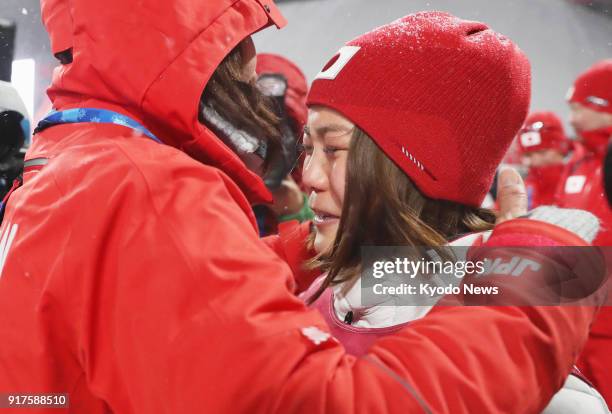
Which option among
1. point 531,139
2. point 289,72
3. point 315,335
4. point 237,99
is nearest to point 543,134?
point 531,139

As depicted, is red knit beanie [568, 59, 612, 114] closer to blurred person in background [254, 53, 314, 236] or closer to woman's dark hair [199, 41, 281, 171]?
woman's dark hair [199, 41, 281, 171]

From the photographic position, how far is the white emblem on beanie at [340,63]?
797mm

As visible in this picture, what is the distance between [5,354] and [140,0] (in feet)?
1.40

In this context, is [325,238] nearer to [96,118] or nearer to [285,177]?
[96,118]

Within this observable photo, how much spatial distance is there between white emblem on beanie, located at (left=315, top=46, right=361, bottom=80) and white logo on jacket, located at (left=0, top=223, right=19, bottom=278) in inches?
17.6

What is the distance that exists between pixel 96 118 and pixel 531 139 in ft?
2.45

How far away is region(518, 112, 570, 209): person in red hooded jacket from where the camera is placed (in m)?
1.02

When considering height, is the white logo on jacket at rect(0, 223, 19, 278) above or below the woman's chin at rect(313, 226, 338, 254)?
above

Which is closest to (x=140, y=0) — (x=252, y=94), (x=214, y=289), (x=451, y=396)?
(x=252, y=94)

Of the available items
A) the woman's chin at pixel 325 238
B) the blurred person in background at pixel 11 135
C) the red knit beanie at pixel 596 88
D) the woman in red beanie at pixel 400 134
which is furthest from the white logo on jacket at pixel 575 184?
the blurred person in background at pixel 11 135

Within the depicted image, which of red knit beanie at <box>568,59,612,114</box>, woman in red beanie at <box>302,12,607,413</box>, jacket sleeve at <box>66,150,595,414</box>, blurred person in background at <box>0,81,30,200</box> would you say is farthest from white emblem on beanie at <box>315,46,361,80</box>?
blurred person in background at <box>0,81,30,200</box>

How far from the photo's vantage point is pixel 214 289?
525mm

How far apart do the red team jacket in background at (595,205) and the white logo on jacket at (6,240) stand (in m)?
0.61

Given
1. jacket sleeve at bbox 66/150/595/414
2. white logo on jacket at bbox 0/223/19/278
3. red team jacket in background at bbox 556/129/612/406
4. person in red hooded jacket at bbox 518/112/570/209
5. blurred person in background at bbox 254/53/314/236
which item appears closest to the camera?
jacket sleeve at bbox 66/150/595/414
